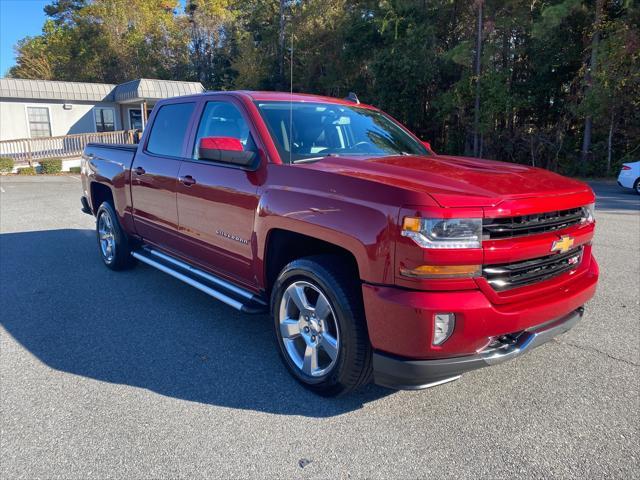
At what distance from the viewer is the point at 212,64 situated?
145 feet

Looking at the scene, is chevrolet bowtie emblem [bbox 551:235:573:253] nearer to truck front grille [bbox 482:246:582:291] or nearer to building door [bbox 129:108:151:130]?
truck front grille [bbox 482:246:582:291]

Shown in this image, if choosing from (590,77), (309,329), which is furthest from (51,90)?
(309,329)

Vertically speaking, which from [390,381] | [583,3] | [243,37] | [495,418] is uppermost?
[243,37]

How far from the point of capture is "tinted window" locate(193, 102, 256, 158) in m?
3.73

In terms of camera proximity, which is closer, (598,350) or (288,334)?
(288,334)

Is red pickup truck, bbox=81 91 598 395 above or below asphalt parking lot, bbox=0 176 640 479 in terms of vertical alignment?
above

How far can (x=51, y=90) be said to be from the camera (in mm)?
25453

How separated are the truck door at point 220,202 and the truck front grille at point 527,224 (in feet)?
5.30

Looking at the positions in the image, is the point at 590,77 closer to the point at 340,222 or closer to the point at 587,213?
the point at 587,213

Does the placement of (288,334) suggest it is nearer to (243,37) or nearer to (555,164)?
(555,164)

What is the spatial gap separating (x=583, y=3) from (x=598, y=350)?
2057 cm

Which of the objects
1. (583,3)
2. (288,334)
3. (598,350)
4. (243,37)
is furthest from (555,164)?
(243,37)

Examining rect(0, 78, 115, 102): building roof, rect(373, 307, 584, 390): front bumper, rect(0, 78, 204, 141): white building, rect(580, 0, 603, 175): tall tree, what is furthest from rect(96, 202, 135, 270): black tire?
rect(0, 78, 115, 102): building roof

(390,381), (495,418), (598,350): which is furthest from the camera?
(598,350)
